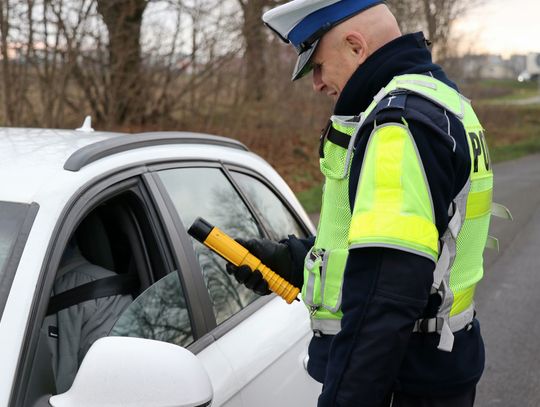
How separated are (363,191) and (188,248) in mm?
904

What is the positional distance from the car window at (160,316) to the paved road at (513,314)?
2.97 meters

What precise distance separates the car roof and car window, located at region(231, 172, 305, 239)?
0.25 meters

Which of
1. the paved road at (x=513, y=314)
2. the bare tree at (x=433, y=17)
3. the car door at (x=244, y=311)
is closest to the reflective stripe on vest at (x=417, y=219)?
the car door at (x=244, y=311)

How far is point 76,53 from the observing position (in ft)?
35.6

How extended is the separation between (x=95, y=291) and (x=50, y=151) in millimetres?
450

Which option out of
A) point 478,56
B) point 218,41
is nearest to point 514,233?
point 218,41

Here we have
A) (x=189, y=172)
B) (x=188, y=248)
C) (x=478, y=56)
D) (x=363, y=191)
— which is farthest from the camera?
(x=478, y=56)

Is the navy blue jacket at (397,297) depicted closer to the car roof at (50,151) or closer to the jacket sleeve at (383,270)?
the jacket sleeve at (383,270)

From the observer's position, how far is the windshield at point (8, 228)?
1.94 meters

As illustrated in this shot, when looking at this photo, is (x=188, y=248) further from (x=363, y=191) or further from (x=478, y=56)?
(x=478, y=56)

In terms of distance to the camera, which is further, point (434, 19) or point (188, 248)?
point (434, 19)

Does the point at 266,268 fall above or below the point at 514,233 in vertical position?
above

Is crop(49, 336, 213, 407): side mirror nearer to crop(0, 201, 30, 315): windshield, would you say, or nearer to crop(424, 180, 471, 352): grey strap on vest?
crop(0, 201, 30, 315): windshield

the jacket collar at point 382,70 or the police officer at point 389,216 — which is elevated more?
the jacket collar at point 382,70
